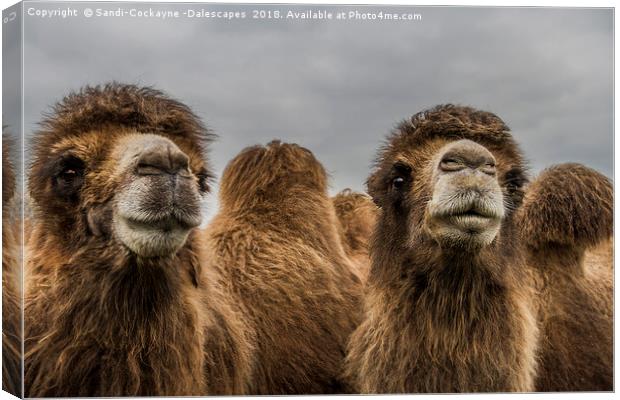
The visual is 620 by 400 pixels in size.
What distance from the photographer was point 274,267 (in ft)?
19.4

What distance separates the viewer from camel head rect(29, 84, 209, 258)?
456cm

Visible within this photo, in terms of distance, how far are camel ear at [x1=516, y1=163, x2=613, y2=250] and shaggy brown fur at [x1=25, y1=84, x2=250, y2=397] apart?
85.5 inches

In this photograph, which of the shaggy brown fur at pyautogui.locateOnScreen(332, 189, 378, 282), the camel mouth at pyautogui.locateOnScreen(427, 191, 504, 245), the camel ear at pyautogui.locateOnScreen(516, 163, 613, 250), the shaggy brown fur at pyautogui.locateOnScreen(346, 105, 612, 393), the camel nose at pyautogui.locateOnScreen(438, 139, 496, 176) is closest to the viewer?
the camel mouth at pyautogui.locateOnScreen(427, 191, 504, 245)

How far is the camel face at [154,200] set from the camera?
451 centimetres

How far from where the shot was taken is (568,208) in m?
6.07

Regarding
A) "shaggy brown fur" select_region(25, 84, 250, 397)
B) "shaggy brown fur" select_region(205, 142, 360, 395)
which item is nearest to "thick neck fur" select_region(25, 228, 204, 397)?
"shaggy brown fur" select_region(25, 84, 250, 397)

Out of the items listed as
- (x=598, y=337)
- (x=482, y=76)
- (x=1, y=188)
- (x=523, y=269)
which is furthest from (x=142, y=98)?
(x=598, y=337)

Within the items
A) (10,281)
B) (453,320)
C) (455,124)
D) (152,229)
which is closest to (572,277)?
(453,320)

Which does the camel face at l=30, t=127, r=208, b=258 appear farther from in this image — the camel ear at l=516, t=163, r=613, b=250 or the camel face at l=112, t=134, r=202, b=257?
the camel ear at l=516, t=163, r=613, b=250

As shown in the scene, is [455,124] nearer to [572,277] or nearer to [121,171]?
[572,277]

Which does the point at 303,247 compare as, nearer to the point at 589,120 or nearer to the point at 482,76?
the point at 482,76

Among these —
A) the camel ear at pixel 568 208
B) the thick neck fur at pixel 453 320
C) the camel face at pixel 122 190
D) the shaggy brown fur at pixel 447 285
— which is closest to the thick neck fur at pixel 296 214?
the shaggy brown fur at pixel 447 285

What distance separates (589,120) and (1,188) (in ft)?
11.7

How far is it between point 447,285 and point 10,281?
2397 millimetres
